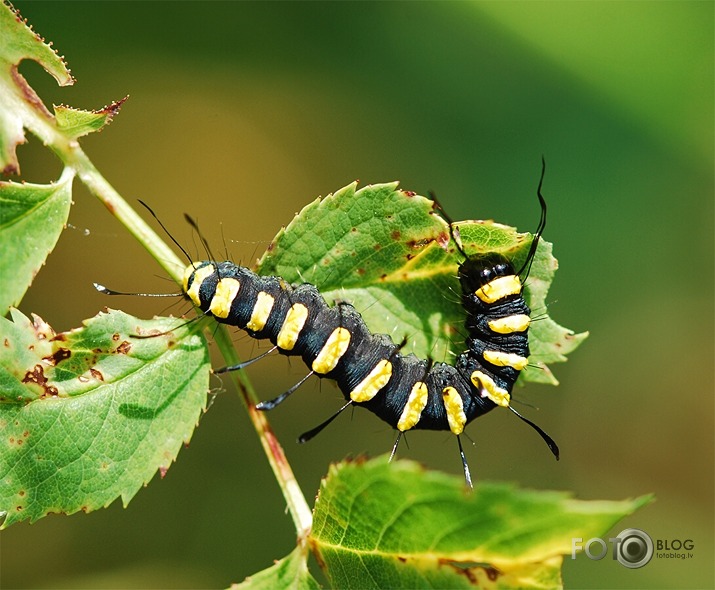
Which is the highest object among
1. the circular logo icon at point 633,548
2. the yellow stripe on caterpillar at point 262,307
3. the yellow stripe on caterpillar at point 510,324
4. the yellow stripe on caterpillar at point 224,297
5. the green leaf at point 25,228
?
the green leaf at point 25,228

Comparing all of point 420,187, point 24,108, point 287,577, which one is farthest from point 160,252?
point 420,187

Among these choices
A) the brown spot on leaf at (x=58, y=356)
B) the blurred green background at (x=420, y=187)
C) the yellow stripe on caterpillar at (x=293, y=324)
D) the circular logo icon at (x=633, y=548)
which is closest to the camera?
the brown spot on leaf at (x=58, y=356)

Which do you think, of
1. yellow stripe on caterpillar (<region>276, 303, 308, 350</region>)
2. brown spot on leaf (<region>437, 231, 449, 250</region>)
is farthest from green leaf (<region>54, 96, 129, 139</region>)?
brown spot on leaf (<region>437, 231, 449, 250</region>)

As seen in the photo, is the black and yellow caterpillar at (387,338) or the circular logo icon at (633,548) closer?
the black and yellow caterpillar at (387,338)

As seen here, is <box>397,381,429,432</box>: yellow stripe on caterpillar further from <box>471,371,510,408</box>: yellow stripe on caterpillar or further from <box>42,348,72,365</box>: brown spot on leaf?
<box>42,348,72,365</box>: brown spot on leaf

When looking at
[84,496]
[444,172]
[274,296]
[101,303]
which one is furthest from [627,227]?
[84,496]

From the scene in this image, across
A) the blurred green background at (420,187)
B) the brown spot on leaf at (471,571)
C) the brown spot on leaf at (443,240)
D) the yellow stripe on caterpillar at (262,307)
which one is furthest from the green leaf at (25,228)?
the blurred green background at (420,187)

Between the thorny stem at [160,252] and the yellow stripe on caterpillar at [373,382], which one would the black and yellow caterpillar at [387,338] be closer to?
the yellow stripe on caterpillar at [373,382]

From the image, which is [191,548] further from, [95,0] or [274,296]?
[95,0]
